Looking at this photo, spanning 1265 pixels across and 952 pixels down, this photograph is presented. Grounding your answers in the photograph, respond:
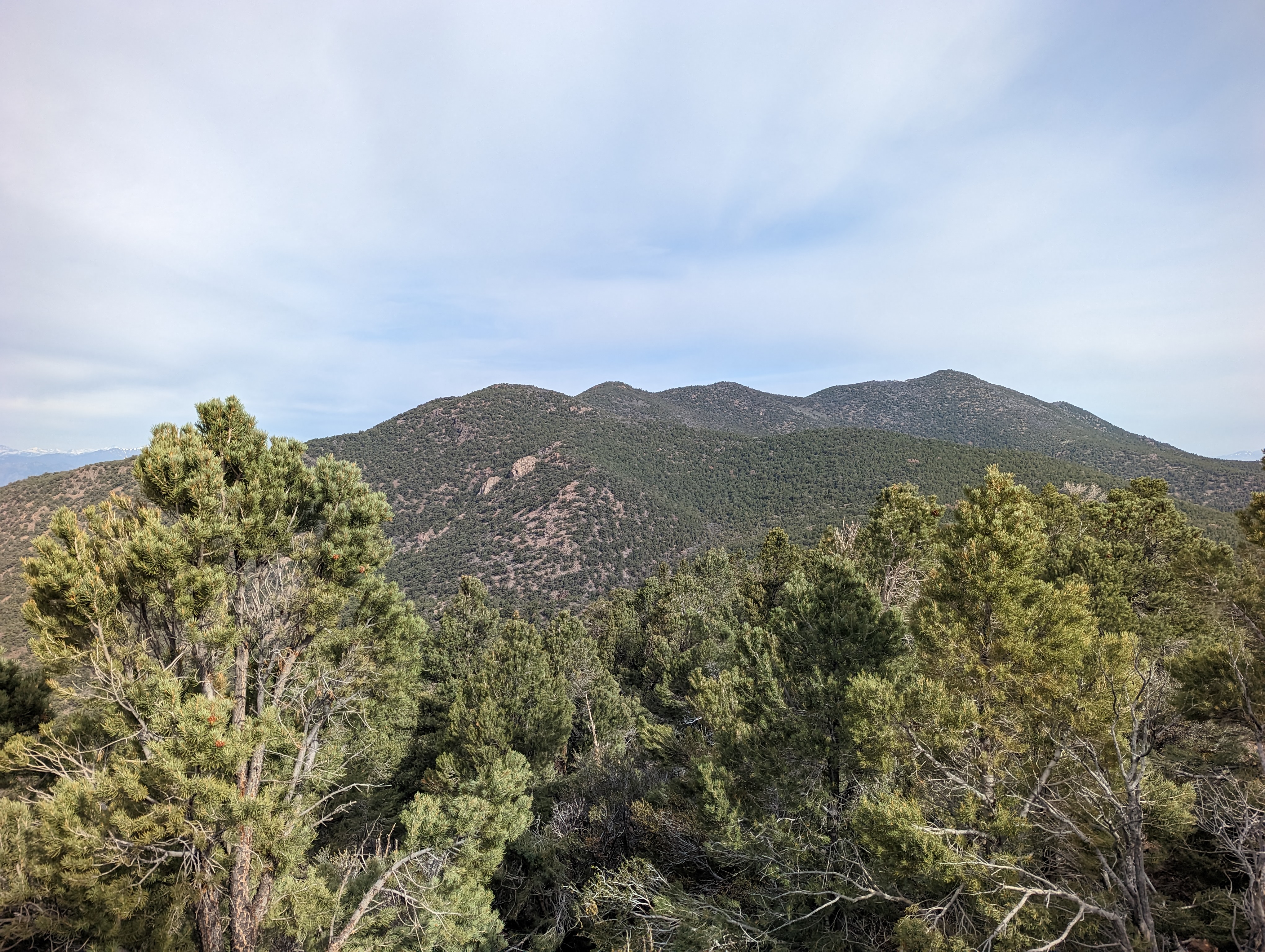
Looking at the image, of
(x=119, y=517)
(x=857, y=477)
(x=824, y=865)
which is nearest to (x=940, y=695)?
(x=824, y=865)

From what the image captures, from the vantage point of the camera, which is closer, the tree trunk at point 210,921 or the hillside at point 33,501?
the tree trunk at point 210,921

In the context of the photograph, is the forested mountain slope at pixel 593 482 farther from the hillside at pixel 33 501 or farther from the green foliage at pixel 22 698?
the green foliage at pixel 22 698

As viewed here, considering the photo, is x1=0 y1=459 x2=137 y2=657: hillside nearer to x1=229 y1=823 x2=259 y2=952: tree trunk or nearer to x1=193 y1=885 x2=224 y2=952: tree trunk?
x1=193 y1=885 x2=224 y2=952: tree trunk

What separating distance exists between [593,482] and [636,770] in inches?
3705

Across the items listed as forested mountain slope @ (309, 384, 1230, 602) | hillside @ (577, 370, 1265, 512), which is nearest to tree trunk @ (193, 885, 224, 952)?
forested mountain slope @ (309, 384, 1230, 602)

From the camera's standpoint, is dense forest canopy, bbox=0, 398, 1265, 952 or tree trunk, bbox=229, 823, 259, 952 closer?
dense forest canopy, bbox=0, 398, 1265, 952

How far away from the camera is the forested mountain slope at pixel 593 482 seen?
274 feet

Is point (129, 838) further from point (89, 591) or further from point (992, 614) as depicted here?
point (992, 614)

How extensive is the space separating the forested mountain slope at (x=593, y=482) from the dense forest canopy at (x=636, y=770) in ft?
173

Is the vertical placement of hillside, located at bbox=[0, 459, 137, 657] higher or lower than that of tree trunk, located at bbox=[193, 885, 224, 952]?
higher

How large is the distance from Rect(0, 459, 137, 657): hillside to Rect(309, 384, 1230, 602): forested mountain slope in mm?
26783

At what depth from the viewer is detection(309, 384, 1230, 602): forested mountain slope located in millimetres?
83562

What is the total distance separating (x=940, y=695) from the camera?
845 cm

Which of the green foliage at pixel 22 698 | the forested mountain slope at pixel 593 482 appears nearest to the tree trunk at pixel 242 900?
the green foliage at pixel 22 698
